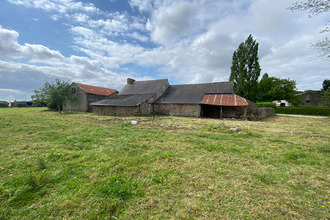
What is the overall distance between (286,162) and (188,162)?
10.7 feet

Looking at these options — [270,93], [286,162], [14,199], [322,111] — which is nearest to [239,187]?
[286,162]

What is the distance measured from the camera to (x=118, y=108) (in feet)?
61.7

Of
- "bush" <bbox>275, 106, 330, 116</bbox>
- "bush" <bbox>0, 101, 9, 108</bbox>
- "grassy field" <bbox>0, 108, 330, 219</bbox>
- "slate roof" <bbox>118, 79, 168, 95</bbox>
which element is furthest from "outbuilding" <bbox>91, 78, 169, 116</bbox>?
"bush" <bbox>0, 101, 9, 108</bbox>

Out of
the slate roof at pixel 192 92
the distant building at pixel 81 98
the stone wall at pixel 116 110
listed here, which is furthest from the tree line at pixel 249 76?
the distant building at pixel 81 98

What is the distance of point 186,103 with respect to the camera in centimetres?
1806

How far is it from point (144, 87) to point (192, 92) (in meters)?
9.45

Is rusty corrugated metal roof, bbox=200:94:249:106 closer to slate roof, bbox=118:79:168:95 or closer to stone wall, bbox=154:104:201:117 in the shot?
stone wall, bbox=154:104:201:117

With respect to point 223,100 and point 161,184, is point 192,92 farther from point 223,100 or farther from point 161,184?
point 161,184

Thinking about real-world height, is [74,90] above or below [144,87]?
below

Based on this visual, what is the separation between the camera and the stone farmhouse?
17.2m

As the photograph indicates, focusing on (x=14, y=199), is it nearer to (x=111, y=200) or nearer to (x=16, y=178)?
(x=16, y=178)

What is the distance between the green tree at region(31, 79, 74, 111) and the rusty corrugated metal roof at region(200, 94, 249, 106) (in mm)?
24964

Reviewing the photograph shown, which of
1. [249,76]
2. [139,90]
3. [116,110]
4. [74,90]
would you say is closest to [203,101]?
[139,90]

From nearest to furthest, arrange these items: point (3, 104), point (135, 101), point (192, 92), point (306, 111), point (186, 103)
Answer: point (186, 103) < point (135, 101) < point (192, 92) < point (306, 111) < point (3, 104)
